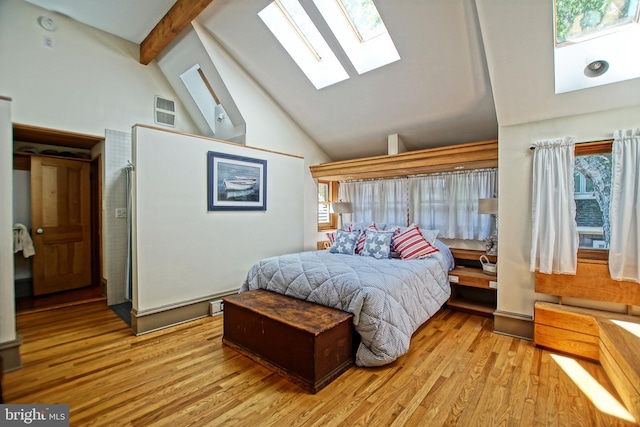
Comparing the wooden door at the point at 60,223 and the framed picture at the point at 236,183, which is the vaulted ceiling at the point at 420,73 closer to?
the framed picture at the point at 236,183

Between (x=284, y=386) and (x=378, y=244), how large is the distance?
2032 mm

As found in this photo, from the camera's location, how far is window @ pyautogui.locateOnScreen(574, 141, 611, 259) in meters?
2.53

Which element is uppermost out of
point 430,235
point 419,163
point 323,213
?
point 419,163

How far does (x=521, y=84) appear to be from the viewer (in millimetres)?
2416

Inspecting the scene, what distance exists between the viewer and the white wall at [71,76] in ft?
10.2

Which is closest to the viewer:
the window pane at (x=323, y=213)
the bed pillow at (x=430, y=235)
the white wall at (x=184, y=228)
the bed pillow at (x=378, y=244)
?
the white wall at (x=184, y=228)

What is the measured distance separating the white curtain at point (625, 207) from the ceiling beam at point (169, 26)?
3801 millimetres

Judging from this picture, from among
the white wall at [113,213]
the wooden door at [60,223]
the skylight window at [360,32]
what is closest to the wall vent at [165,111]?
the white wall at [113,213]

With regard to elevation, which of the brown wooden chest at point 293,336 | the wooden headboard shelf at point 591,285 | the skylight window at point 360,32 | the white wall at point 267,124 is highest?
the skylight window at point 360,32

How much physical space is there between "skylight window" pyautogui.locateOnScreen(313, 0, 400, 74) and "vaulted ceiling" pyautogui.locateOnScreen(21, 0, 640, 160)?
3.6 inches

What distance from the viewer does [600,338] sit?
221 cm

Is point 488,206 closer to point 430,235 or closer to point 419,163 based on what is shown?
point 430,235

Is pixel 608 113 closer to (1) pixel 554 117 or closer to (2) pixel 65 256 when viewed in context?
(1) pixel 554 117

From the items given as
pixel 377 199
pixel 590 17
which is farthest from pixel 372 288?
pixel 590 17
